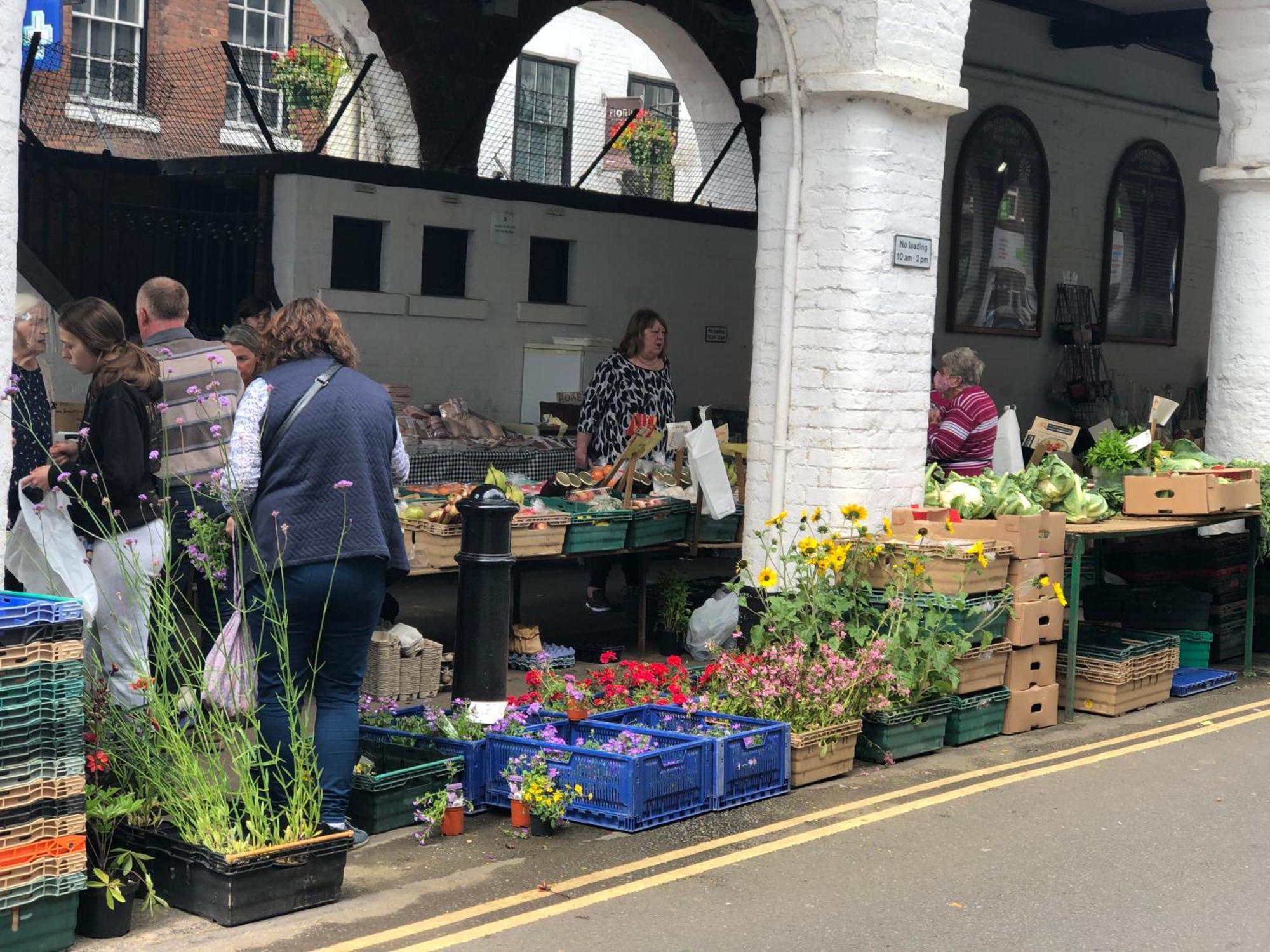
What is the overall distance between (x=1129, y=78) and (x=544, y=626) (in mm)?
11849

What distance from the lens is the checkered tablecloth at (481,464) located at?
11.9 meters

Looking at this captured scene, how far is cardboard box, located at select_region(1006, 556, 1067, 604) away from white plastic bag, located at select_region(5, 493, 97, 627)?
15.0ft

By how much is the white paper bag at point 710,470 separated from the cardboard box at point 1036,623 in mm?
1902

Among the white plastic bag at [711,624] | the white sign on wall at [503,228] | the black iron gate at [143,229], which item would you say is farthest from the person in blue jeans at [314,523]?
the white sign on wall at [503,228]

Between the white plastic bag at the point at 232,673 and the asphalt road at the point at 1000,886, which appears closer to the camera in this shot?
the asphalt road at the point at 1000,886

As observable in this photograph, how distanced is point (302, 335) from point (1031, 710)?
4740 mm

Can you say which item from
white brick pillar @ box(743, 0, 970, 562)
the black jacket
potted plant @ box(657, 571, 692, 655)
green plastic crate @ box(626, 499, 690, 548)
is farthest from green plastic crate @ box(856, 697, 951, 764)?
the black jacket

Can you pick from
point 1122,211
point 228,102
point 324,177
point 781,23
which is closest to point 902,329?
point 781,23

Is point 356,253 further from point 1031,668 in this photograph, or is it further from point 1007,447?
point 1031,668

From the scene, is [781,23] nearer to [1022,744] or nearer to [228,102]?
[1022,744]

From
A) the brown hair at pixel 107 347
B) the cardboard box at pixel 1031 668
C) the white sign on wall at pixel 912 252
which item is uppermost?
the white sign on wall at pixel 912 252

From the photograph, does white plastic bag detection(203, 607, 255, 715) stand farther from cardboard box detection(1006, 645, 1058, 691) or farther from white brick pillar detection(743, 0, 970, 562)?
cardboard box detection(1006, 645, 1058, 691)

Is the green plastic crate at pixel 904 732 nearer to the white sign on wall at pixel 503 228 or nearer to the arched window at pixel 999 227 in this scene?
the white sign on wall at pixel 503 228

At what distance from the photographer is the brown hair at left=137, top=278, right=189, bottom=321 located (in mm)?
7211
